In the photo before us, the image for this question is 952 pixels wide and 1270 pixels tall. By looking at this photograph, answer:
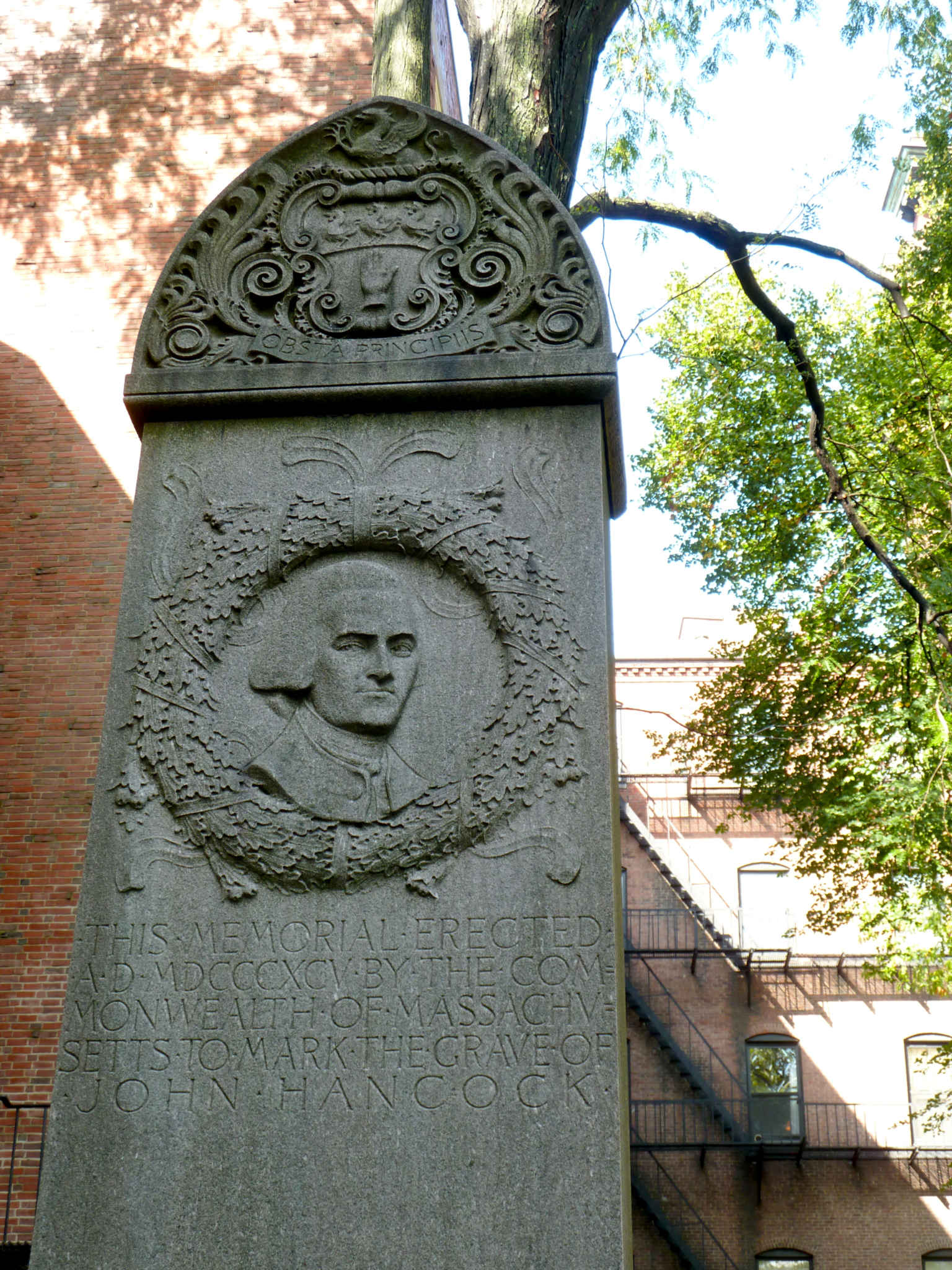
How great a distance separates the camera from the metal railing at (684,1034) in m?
27.9

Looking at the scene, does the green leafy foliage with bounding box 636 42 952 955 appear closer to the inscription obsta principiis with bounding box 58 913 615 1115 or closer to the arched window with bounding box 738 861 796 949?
the arched window with bounding box 738 861 796 949

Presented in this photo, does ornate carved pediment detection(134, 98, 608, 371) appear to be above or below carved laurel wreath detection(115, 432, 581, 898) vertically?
above

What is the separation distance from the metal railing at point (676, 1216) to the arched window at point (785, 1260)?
77cm

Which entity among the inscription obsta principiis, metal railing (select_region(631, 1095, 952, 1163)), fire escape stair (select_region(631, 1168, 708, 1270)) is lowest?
fire escape stair (select_region(631, 1168, 708, 1270))

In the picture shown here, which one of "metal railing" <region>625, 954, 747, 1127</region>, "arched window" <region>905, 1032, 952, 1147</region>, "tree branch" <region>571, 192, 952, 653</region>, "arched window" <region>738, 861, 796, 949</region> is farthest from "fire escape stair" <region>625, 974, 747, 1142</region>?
"tree branch" <region>571, 192, 952, 653</region>

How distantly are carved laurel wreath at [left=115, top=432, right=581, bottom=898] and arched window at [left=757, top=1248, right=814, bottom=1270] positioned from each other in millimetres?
25512

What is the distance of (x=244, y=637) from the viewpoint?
15.3 feet

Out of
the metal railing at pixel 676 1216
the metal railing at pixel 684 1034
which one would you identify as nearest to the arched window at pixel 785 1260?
the metal railing at pixel 676 1216

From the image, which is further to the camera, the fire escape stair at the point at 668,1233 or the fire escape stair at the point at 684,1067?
the fire escape stair at the point at 684,1067

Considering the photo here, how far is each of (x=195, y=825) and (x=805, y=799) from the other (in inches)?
689

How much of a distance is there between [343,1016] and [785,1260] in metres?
25.9

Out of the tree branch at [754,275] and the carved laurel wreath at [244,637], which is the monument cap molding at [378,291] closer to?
the carved laurel wreath at [244,637]

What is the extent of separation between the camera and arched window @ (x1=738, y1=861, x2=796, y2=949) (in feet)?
98.7

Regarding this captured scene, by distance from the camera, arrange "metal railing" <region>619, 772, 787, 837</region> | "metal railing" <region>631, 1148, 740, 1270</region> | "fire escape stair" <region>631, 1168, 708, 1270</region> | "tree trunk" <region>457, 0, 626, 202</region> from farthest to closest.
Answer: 1. "metal railing" <region>619, 772, 787, 837</region>
2. "metal railing" <region>631, 1148, 740, 1270</region>
3. "fire escape stair" <region>631, 1168, 708, 1270</region>
4. "tree trunk" <region>457, 0, 626, 202</region>
